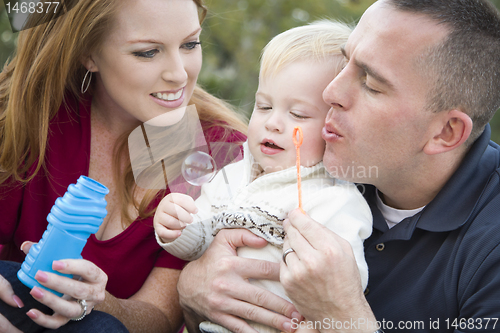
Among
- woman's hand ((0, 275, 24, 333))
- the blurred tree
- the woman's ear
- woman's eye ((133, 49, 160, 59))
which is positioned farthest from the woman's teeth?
the blurred tree

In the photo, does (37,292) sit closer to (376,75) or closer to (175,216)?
(175,216)

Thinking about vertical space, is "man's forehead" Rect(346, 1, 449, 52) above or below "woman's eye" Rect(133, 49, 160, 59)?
above

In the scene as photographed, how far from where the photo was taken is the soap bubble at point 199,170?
1.98 meters

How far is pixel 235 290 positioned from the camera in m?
1.73

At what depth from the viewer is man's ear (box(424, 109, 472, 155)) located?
1.66 metres

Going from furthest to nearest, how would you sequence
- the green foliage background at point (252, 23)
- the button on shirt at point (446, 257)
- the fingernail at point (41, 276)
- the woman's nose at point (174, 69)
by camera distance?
the green foliage background at point (252, 23) → the woman's nose at point (174, 69) → the button on shirt at point (446, 257) → the fingernail at point (41, 276)

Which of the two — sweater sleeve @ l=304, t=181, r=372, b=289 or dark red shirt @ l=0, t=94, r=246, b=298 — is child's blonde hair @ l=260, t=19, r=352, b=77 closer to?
sweater sleeve @ l=304, t=181, r=372, b=289

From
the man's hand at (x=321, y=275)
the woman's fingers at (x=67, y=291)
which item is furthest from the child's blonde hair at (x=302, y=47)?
the woman's fingers at (x=67, y=291)

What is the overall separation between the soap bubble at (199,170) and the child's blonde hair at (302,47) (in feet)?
1.44

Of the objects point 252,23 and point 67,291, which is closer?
point 67,291

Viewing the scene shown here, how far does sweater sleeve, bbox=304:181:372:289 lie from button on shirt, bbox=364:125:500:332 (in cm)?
18

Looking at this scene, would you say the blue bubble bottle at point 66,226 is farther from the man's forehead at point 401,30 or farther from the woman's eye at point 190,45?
the man's forehead at point 401,30

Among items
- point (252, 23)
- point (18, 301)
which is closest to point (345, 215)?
point (18, 301)

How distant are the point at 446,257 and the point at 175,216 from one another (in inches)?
38.4
